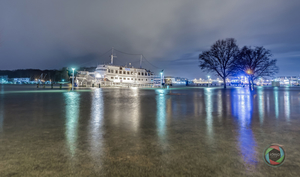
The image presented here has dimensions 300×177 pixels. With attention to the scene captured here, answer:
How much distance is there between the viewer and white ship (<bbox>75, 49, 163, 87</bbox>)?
47.8 m

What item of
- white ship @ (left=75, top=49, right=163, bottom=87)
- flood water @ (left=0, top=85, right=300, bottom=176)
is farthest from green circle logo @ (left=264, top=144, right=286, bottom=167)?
white ship @ (left=75, top=49, right=163, bottom=87)

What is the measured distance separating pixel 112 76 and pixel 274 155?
178 ft

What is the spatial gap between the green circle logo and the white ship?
152ft

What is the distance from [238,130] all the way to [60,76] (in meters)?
173

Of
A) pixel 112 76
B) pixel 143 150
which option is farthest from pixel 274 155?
pixel 112 76

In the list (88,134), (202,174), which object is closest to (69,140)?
(88,134)

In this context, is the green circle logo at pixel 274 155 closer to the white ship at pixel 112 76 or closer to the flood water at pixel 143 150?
the flood water at pixel 143 150

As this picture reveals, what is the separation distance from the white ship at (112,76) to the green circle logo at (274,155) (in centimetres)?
4619

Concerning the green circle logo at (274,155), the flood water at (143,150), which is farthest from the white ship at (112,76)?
the green circle logo at (274,155)

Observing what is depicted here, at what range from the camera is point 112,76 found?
54.7 meters

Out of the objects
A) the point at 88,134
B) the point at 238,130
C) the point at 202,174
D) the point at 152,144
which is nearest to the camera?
the point at 202,174

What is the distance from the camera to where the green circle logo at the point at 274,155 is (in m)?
2.94

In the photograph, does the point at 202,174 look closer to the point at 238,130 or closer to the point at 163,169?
the point at 163,169

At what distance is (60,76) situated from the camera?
15138 cm
